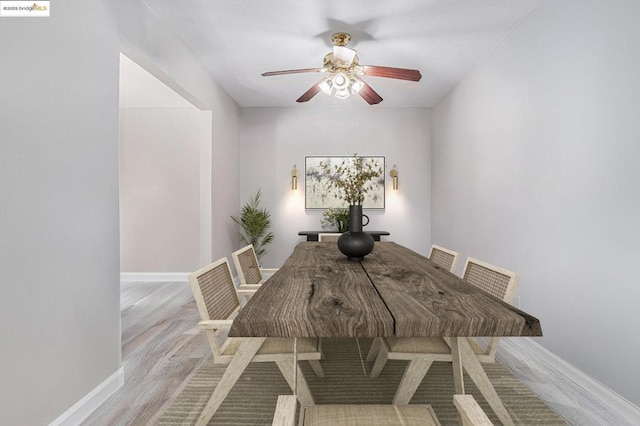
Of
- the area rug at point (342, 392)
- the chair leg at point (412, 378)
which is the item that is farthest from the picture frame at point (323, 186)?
the chair leg at point (412, 378)

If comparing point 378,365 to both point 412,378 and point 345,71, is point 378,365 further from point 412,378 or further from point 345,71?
point 345,71

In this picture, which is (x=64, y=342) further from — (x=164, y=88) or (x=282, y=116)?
(x=282, y=116)

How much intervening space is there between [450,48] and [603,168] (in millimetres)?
1965

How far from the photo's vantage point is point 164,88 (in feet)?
14.2

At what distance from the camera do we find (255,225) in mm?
5000

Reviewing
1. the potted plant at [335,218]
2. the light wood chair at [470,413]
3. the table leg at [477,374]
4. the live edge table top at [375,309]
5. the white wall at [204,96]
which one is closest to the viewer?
the light wood chair at [470,413]

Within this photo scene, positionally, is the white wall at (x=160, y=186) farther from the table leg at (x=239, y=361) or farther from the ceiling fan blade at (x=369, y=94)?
the table leg at (x=239, y=361)

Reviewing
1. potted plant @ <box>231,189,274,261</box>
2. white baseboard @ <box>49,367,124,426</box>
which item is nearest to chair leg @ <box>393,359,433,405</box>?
white baseboard @ <box>49,367,124,426</box>

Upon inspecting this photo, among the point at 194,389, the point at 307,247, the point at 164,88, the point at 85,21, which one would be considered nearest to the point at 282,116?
the point at 164,88

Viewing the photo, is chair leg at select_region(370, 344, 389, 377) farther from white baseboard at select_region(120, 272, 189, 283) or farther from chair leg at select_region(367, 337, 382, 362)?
white baseboard at select_region(120, 272, 189, 283)

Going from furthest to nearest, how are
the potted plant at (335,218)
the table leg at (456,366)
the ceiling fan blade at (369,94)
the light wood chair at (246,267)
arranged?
1. the potted plant at (335,218)
2. the ceiling fan blade at (369,94)
3. the light wood chair at (246,267)
4. the table leg at (456,366)

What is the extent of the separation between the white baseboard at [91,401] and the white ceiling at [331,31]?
104 inches

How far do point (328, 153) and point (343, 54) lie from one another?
2621 millimetres

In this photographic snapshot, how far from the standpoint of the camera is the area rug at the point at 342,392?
69.0 inches
